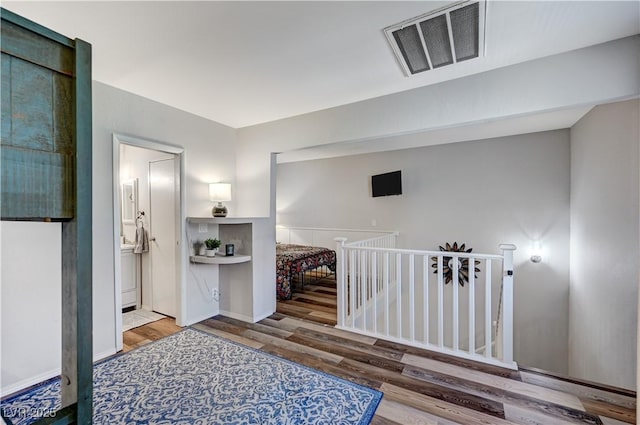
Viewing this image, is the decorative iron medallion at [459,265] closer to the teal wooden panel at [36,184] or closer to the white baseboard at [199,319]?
the white baseboard at [199,319]

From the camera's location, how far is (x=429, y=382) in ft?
7.47

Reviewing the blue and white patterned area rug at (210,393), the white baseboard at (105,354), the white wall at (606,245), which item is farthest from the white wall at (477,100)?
the white baseboard at (105,354)

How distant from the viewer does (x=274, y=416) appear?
1.90m

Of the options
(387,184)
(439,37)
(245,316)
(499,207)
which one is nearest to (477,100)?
(439,37)

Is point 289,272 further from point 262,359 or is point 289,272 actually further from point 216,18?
point 216,18

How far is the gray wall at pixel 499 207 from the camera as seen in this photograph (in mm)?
4129

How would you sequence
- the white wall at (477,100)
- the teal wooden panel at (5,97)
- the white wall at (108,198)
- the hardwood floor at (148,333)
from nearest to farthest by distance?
the teal wooden panel at (5,97) < the white wall at (477,100) < the white wall at (108,198) < the hardwood floor at (148,333)

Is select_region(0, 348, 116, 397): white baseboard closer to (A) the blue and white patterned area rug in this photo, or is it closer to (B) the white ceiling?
(A) the blue and white patterned area rug

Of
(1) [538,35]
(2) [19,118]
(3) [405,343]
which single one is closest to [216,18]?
(2) [19,118]

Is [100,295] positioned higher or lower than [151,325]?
higher

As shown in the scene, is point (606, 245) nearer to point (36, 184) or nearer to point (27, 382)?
point (36, 184)

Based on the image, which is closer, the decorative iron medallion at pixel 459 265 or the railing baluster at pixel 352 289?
the railing baluster at pixel 352 289

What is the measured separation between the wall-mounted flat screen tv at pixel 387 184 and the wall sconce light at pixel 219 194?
9.57 ft

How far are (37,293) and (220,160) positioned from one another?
7.14ft
